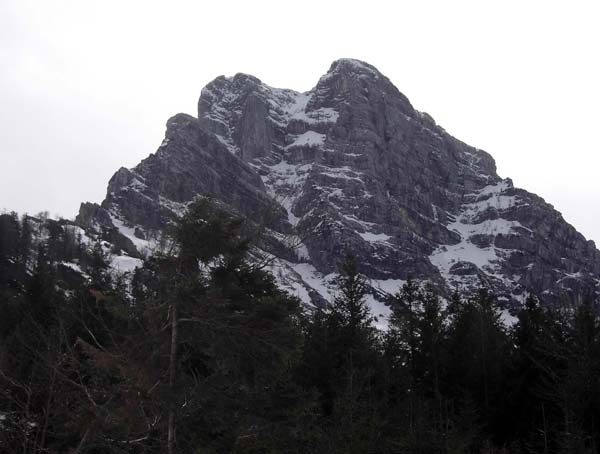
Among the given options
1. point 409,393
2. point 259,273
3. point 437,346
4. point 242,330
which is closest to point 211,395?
point 242,330

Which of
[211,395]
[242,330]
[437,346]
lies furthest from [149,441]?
[437,346]

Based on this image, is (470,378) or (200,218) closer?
(200,218)

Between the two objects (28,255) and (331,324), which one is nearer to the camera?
(331,324)

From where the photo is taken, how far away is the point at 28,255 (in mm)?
96500

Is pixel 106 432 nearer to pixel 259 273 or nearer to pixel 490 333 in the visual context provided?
pixel 259 273

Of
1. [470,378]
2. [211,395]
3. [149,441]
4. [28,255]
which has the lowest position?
[149,441]

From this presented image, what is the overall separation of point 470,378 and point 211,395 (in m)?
23.6

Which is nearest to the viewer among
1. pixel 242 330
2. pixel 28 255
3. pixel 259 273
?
pixel 242 330

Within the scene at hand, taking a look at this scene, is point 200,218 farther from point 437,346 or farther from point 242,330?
point 437,346

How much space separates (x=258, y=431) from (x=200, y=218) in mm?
4086

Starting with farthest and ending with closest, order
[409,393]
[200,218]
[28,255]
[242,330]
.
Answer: [28,255], [409,393], [200,218], [242,330]

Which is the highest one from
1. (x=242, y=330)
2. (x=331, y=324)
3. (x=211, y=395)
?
(x=331, y=324)

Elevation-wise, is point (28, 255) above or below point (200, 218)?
above

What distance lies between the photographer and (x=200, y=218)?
11.1 metres
